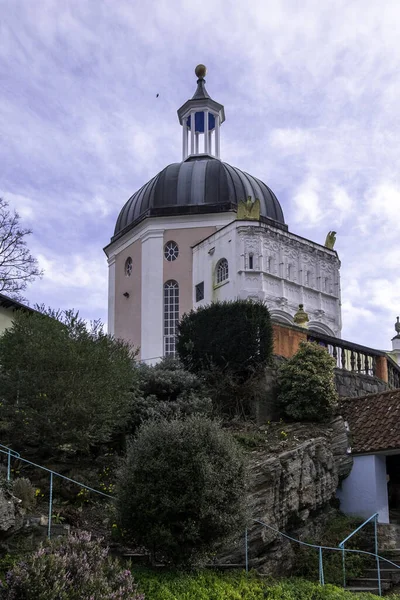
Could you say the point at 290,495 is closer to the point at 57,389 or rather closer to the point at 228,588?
the point at 228,588

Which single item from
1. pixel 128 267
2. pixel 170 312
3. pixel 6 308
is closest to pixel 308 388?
pixel 6 308

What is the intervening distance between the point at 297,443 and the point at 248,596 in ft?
17.8

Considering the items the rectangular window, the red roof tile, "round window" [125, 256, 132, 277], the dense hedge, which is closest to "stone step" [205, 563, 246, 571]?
the dense hedge

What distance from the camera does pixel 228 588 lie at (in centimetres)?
1088

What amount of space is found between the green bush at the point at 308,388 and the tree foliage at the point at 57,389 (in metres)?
4.44

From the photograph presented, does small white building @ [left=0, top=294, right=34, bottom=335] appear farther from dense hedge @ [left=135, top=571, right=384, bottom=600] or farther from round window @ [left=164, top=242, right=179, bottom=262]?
dense hedge @ [left=135, top=571, right=384, bottom=600]

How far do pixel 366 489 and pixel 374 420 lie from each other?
1748 mm

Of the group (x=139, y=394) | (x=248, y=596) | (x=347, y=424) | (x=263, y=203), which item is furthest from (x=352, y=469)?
(x=263, y=203)

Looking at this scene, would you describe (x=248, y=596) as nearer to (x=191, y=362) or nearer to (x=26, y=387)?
(x=26, y=387)

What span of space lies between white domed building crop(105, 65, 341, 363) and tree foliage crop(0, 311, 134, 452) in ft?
50.5

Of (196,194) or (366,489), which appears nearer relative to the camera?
(366,489)

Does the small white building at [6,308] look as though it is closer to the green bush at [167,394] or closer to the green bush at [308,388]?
the green bush at [167,394]

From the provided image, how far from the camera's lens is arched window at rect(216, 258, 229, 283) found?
31.5m

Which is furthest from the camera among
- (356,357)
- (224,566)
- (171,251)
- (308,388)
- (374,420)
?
(171,251)
